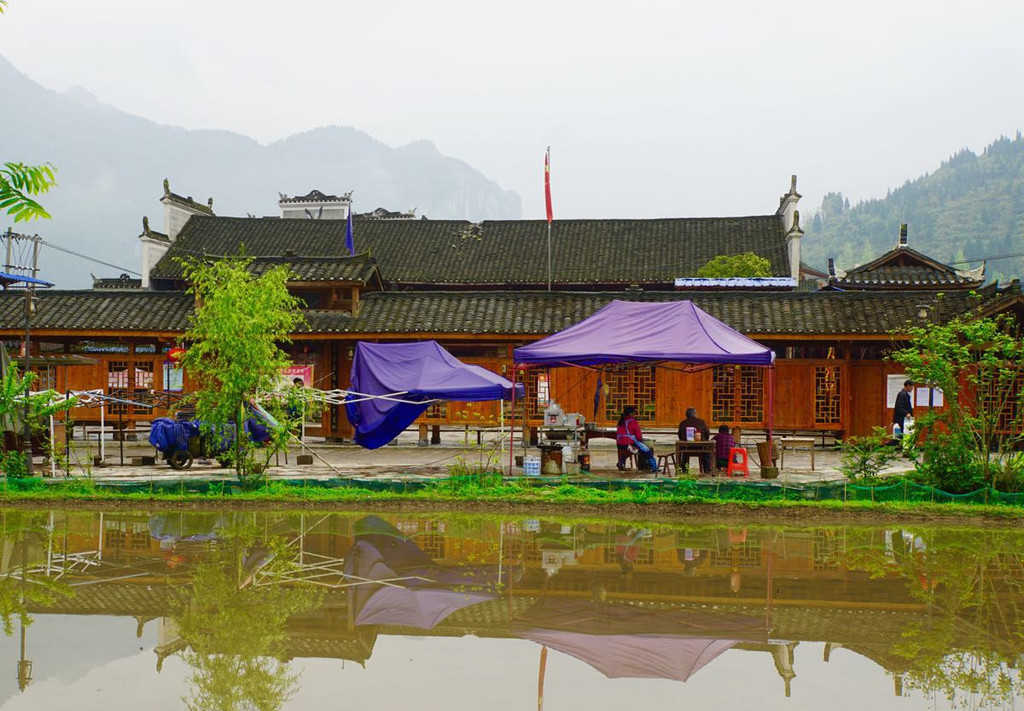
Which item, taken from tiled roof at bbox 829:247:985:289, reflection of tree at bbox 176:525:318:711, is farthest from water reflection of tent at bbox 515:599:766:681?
tiled roof at bbox 829:247:985:289

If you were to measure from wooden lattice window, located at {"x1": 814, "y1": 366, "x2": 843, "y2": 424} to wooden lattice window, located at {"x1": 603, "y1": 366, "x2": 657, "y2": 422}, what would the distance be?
374cm

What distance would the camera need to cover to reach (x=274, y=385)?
1442 cm

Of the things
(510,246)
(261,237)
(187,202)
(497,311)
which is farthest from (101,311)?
(510,246)

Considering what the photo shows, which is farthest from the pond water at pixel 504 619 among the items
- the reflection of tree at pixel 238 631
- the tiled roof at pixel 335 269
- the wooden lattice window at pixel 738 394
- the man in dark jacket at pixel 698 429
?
the tiled roof at pixel 335 269

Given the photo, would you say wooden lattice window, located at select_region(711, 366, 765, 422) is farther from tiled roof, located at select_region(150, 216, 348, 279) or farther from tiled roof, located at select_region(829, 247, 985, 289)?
tiled roof, located at select_region(150, 216, 348, 279)

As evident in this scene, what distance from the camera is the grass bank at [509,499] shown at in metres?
12.9

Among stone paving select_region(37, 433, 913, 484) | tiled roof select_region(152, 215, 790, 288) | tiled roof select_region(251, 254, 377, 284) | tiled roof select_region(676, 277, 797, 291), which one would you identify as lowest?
stone paving select_region(37, 433, 913, 484)

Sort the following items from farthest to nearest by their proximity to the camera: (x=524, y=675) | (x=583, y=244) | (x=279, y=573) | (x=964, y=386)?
(x=583, y=244) → (x=964, y=386) → (x=279, y=573) → (x=524, y=675)

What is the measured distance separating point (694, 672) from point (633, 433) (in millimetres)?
10089

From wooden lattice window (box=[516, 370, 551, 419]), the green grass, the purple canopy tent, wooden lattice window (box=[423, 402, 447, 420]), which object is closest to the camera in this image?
the green grass

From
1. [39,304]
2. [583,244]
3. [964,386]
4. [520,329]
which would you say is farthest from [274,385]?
[583,244]

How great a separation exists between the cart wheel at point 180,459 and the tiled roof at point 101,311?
22.5 feet

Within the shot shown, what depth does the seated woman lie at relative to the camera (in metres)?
16.1

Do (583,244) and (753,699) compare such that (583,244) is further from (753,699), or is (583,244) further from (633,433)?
(753,699)
